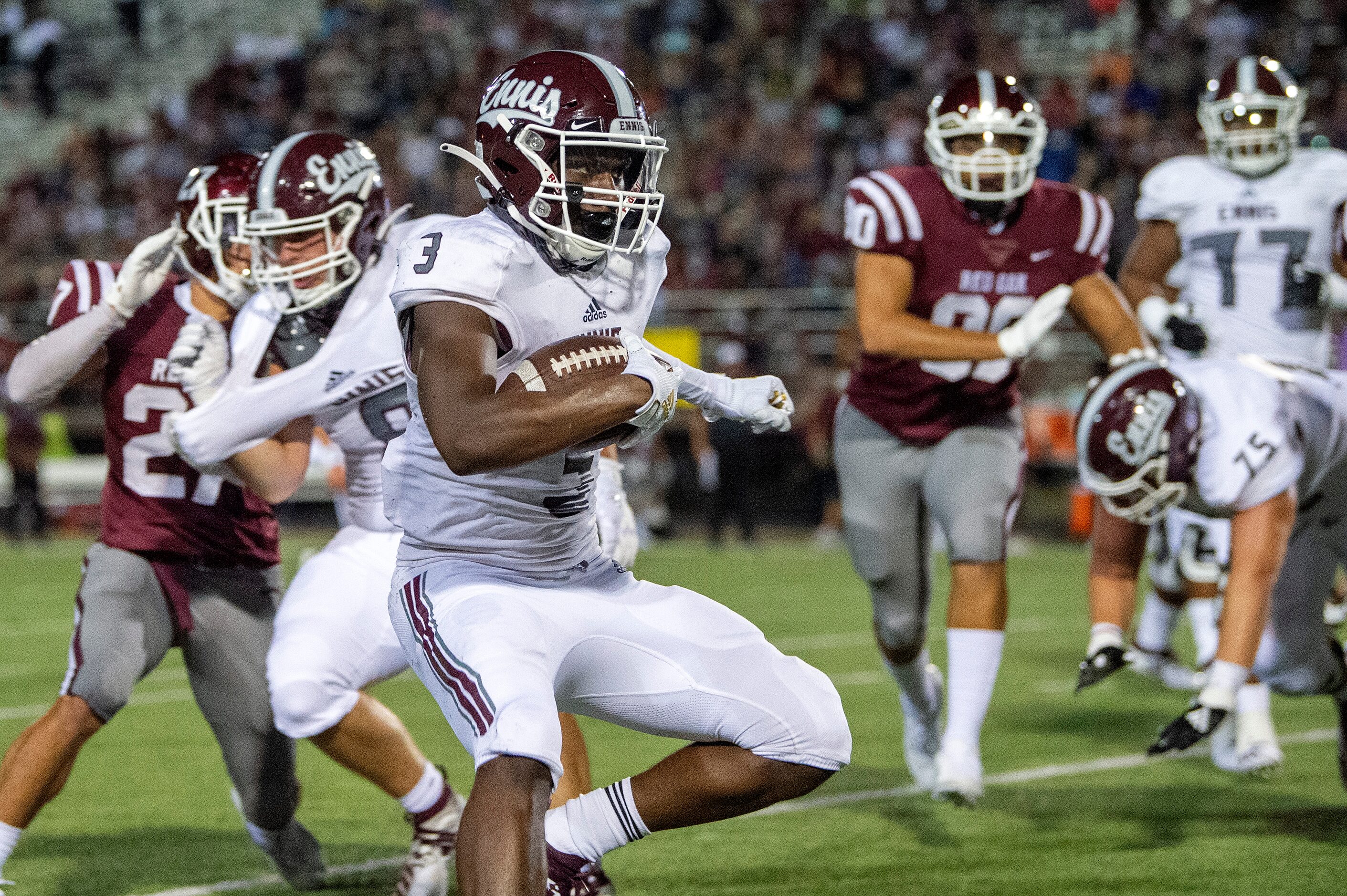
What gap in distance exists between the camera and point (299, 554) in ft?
36.7

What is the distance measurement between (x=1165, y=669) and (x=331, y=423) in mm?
4277

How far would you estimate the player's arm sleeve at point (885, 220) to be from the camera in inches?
185

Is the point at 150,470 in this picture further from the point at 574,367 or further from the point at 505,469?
the point at 574,367

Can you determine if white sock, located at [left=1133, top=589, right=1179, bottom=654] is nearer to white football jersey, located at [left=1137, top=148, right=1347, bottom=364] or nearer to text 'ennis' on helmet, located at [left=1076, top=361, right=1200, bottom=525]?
white football jersey, located at [left=1137, top=148, right=1347, bottom=364]

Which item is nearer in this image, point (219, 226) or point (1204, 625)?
point (219, 226)

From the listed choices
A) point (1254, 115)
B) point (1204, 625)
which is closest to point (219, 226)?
point (1254, 115)

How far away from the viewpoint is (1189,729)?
413cm

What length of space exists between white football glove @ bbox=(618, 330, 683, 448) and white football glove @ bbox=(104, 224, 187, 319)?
4.93 ft

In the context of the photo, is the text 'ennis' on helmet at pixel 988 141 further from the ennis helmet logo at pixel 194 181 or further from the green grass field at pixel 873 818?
the ennis helmet logo at pixel 194 181

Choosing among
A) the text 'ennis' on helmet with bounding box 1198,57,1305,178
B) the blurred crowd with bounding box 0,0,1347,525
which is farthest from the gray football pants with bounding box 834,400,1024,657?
the blurred crowd with bounding box 0,0,1347,525

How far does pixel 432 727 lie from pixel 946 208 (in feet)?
9.03

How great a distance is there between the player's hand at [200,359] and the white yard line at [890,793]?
3.87 feet

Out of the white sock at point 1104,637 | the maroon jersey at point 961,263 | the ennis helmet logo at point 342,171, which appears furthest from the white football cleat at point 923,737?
the ennis helmet logo at point 342,171

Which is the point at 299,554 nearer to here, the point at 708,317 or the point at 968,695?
the point at 708,317
